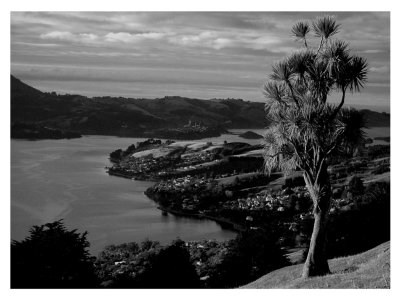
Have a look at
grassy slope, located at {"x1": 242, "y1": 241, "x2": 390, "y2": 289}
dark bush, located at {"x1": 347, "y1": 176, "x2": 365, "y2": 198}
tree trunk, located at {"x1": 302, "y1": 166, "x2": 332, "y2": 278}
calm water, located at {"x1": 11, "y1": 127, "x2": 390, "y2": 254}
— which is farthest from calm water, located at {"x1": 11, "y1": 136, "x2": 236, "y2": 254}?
tree trunk, located at {"x1": 302, "y1": 166, "x2": 332, "y2": 278}

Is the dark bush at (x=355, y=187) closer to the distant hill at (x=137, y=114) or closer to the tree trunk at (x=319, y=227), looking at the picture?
the distant hill at (x=137, y=114)

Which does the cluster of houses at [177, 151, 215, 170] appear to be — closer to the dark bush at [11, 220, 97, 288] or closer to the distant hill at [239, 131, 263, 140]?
the distant hill at [239, 131, 263, 140]

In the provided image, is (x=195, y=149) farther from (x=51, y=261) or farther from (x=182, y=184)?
(x=51, y=261)

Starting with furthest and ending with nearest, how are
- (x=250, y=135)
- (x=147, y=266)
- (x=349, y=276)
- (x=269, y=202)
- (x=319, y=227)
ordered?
(x=269, y=202) < (x=250, y=135) < (x=147, y=266) < (x=319, y=227) < (x=349, y=276)

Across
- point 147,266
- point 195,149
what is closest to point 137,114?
point 195,149

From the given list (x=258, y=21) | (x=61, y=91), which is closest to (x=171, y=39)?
(x=258, y=21)

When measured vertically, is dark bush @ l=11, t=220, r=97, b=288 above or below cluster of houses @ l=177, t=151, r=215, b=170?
below
